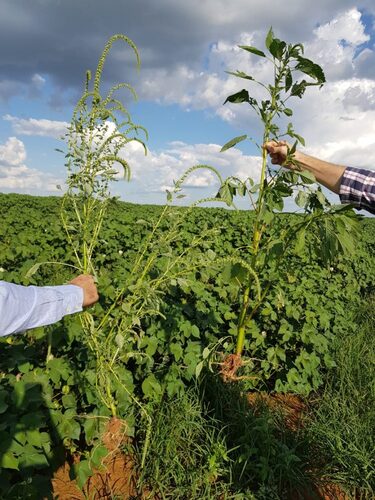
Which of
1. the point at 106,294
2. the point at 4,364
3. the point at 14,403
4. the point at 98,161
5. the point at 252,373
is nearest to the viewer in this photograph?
the point at 14,403

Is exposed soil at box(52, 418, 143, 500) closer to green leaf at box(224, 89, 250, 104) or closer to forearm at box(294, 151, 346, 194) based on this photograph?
forearm at box(294, 151, 346, 194)

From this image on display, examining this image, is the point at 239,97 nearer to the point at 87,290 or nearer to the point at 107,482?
the point at 87,290

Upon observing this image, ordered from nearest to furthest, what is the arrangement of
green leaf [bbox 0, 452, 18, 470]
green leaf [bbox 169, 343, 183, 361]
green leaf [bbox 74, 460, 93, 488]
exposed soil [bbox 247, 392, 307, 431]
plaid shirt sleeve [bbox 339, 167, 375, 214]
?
green leaf [bbox 0, 452, 18, 470] → plaid shirt sleeve [bbox 339, 167, 375, 214] → green leaf [bbox 74, 460, 93, 488] → green leaf [bbox 169, 343, 183, 361] → exposed soil [bbox 247, 392, 307, 431]

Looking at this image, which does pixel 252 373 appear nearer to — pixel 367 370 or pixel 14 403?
pixel 367 370

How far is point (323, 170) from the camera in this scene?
2.40 m

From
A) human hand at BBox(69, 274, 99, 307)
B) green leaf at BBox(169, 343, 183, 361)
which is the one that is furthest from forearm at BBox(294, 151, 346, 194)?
green leaf at BBox(169, 343, 183, 361)

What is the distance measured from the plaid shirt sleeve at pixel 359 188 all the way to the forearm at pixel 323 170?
0.05 m

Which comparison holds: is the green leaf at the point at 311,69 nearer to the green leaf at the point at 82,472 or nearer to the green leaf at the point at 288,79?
the green leaf at the point at 288,79

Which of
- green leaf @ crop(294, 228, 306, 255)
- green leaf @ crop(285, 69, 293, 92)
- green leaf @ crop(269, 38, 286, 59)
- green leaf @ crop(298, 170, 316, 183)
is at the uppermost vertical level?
green leaf @ crop(269, 38, 286, 59)

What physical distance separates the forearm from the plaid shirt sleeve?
0.05m

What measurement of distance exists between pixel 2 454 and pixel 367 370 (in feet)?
9.92

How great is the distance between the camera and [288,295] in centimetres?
416

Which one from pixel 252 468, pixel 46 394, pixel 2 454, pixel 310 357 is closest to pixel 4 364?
pixel 46 394

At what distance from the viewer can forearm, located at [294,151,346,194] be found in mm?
2281
